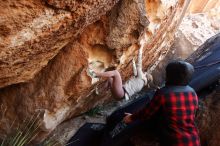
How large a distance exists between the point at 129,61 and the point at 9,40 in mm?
2029

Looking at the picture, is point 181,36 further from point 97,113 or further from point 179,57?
point 97,113

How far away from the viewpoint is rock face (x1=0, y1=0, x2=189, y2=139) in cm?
239

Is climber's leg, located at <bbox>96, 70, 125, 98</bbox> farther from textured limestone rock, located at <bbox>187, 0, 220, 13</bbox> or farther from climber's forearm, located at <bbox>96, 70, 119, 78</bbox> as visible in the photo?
textured limestone rock, located at <bbox>187, 0, 220, 13</bbox>

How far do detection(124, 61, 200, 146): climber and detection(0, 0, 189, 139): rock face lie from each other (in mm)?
687

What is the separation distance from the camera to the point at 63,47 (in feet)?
11.7

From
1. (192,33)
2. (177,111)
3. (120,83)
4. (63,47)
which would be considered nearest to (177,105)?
(177,111)

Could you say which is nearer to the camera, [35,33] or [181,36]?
[35,33]

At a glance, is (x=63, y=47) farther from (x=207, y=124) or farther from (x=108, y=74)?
(x=207, y=124)

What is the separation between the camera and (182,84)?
3.08 metres

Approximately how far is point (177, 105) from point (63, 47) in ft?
4.36

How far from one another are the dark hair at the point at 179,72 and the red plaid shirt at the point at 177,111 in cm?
6

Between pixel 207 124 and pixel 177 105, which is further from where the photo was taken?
pixel 207 124

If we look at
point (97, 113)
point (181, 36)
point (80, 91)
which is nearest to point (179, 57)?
point (181, 36)

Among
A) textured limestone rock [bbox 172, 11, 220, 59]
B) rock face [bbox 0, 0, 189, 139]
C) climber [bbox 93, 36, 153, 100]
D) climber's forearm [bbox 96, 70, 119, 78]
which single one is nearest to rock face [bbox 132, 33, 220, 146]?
climber [bbox 93, 36, 153, 100]
